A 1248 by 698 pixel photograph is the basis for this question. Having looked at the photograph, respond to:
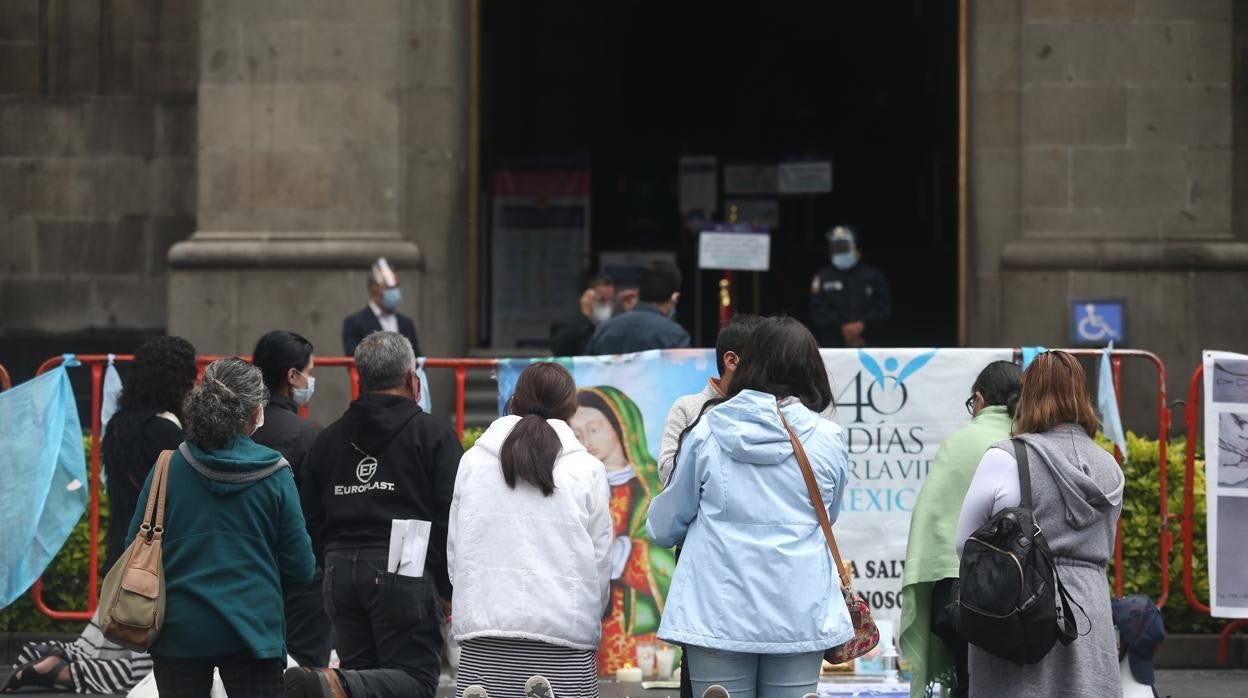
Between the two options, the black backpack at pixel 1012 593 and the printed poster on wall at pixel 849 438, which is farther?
the printed poster on wall at pixel 849 438

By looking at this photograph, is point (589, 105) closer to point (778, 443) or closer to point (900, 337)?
point (900, 337)

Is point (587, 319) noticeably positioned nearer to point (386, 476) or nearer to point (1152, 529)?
point (1152, 529)

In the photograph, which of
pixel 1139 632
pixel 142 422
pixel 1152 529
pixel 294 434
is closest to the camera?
pixel 294 434

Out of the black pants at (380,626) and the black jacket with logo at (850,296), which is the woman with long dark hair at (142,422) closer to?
the black pants at (380,626)

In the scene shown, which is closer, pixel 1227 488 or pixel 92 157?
pixel 1227 488

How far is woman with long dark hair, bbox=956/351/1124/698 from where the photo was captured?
243 inches

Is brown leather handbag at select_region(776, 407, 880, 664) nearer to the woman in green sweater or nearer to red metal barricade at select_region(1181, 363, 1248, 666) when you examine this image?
the woman in green sweater

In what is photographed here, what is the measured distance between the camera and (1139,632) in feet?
25.0

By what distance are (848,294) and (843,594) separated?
8.53 meters

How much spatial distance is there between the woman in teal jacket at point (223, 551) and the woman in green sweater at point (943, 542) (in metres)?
2.64

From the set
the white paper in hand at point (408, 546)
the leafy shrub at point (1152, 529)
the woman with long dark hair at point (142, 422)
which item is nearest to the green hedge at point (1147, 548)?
the leafy shrub at point (1152, 529)

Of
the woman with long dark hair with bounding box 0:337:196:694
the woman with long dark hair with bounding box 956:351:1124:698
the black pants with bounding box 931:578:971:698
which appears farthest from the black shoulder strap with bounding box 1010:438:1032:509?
the woman with long dark hair with bounding box 0:337:196:694

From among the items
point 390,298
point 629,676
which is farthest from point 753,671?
point 390,298

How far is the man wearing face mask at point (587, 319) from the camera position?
39.4ft
